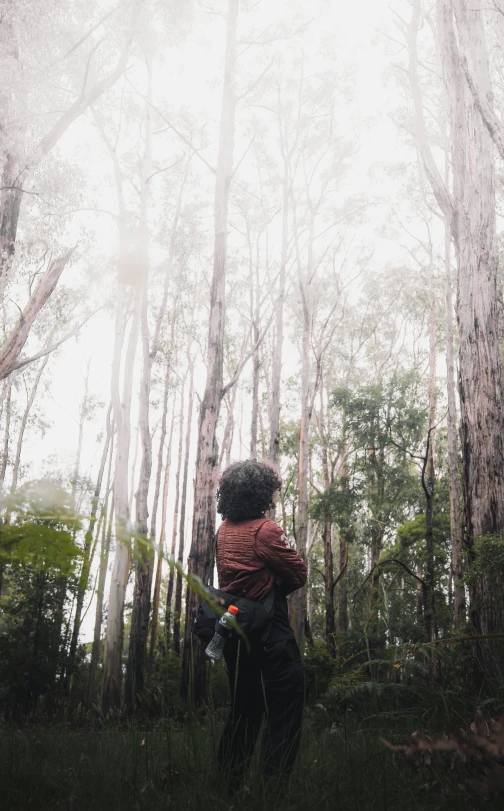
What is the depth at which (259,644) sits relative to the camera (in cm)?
170

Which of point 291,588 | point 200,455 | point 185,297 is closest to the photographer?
point 291,588

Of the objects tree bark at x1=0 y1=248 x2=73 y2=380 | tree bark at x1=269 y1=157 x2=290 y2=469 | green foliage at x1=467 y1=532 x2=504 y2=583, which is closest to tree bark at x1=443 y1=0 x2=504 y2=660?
green foliage at x1=467 y1=532 x2=504 y2=583

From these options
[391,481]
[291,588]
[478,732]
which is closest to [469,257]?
[291,588]

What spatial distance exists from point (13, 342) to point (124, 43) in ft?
27.2

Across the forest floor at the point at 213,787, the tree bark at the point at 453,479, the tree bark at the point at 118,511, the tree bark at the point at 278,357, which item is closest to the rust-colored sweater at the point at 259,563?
the forest floor at the point at 213,787

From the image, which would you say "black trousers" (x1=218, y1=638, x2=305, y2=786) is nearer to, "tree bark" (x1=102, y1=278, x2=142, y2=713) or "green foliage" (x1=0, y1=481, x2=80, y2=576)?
"green foliage" (x1=0, y1=481, x2=80, y2=576)

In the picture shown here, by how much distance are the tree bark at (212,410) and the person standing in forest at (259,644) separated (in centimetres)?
489

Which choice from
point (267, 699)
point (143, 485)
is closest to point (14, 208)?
point (143, 485)

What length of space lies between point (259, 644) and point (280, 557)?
11.1 inches

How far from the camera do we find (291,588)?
1.85m

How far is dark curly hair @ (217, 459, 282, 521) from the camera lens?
6.37 ft

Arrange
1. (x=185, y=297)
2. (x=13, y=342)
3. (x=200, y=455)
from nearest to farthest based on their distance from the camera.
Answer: (x=13, y=342) < (x=200, y=455) < (x=185, y=297)

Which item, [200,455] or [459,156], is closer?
[459,156]

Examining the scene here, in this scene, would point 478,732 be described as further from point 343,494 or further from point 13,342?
point 343,494
